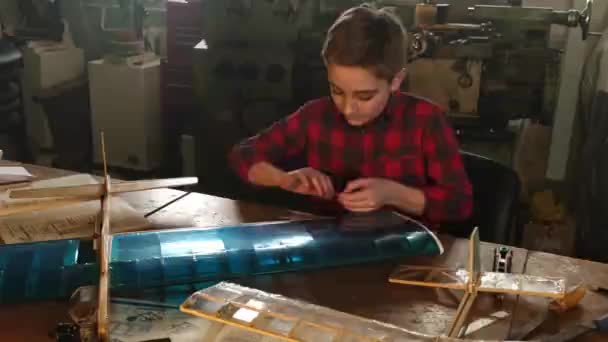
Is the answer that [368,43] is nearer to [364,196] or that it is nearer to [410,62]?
[364,196]

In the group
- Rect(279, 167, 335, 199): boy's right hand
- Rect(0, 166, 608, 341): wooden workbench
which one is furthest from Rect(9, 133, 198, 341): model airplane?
Rect(279, 167, 335, 199): boy's right hand

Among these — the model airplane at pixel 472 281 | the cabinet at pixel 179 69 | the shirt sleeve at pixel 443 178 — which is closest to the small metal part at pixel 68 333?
the model airplane at pixel 472 281

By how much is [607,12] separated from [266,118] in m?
1.26

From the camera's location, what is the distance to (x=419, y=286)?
43.7 inches

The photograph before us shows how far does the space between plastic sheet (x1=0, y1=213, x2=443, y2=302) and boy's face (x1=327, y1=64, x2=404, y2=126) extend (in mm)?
241

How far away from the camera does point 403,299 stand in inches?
42.3

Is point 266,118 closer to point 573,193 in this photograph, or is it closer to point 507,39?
point 507,39

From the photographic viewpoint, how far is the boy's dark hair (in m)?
1.35

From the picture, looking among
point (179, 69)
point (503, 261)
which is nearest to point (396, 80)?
point (503, 261)

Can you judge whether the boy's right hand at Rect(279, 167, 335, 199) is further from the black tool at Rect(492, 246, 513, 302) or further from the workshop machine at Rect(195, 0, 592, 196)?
the workshop machine at Rect(195, 0, 592, 196)

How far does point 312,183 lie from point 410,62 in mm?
952

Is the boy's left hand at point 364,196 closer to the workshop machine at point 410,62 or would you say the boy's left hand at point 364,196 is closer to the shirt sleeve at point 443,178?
the shirt sleeve at point 443,178

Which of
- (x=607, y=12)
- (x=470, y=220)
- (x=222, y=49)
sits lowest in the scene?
(x=470, y=220)

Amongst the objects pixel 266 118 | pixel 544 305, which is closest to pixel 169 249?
pixel 544 305
